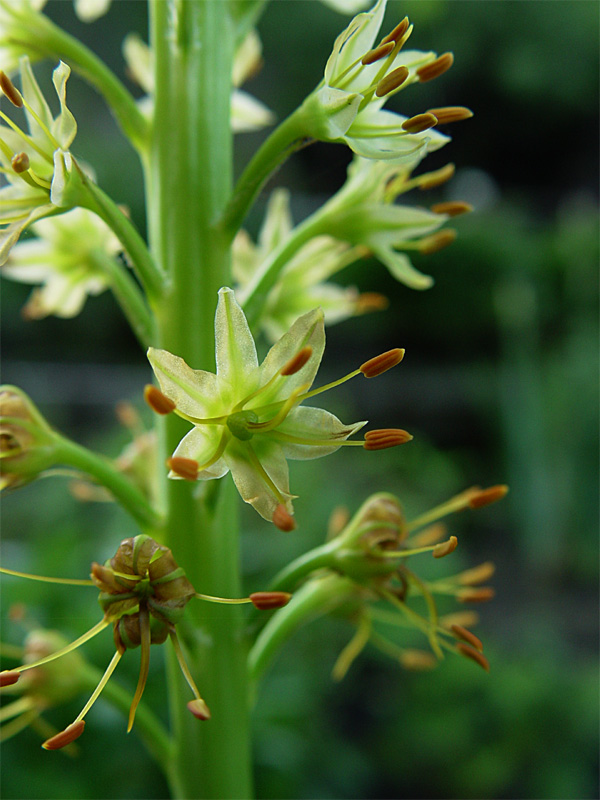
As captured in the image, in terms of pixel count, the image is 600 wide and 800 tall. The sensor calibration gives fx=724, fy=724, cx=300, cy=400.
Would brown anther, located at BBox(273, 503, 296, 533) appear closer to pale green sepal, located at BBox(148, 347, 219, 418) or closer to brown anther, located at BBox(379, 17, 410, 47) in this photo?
pale green sepal, located at BBox(148, 347, 219, 418)

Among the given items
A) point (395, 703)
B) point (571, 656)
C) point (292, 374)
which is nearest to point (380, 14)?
point (292, 374)

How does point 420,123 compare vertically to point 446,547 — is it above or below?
above

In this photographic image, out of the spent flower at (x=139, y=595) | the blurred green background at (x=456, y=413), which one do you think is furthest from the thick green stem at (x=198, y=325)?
the blurred green background at (x=456, y=413)

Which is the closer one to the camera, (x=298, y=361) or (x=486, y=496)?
(x=298, y=361)

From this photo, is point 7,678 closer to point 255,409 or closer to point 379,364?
point 255,409

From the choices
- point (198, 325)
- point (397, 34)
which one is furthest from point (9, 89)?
point (397, 34)

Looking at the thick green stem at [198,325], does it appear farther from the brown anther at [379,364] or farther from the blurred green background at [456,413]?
the blurred green background at [456,413]

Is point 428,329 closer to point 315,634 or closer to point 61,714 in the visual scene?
point 315,634
